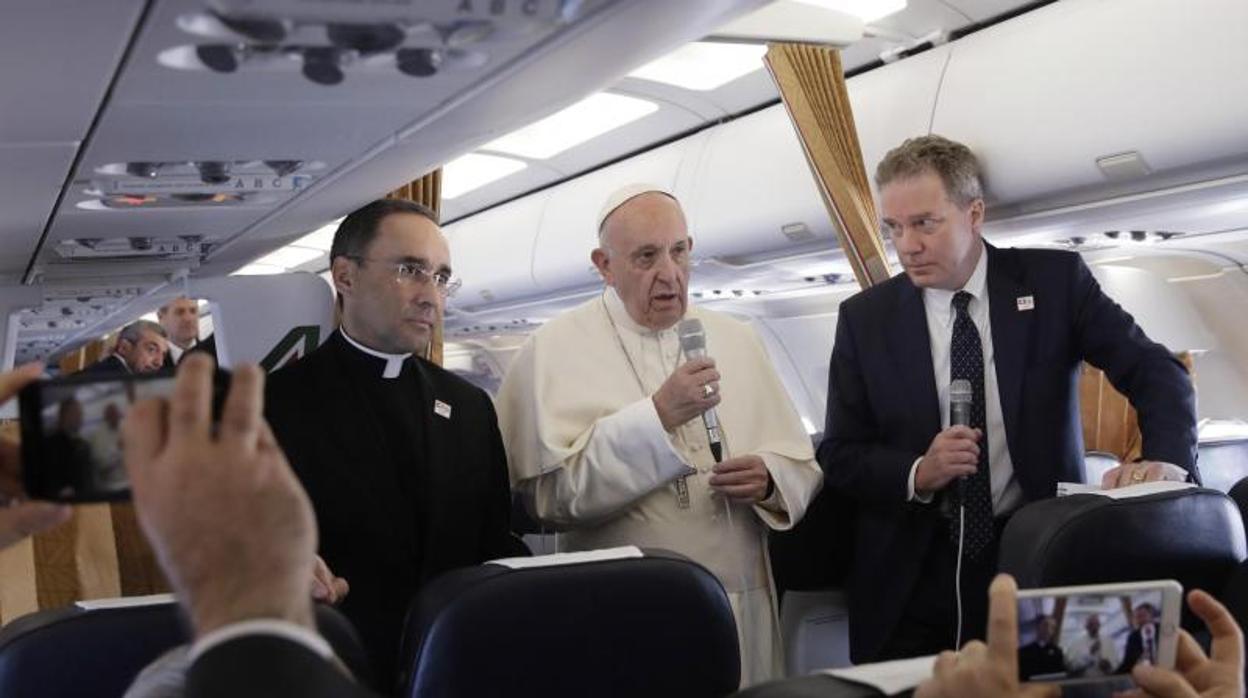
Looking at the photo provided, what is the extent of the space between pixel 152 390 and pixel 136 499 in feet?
0.67

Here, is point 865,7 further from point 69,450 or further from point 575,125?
point 69,450

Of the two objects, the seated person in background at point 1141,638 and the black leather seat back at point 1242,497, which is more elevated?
the black leather seat back at point 1242,497

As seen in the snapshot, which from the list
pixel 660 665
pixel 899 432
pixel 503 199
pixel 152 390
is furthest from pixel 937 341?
pixel 503 199

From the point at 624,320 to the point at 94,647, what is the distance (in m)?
2.09

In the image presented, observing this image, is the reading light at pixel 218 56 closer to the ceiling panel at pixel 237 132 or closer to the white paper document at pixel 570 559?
the ceiling panel at pixel 237 132

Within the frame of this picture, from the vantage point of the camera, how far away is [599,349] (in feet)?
12.7

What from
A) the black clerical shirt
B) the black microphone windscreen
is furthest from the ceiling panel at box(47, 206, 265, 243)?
the black microphone windscreen

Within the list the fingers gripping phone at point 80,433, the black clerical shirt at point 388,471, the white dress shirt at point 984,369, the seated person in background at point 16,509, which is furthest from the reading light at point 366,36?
the white dress shirt at point 984,369

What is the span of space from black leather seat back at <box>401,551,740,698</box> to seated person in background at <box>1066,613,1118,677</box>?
0.65 meters

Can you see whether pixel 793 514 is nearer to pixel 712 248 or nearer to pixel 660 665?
pixel 660 665

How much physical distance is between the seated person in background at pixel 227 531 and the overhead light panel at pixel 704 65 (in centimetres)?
560

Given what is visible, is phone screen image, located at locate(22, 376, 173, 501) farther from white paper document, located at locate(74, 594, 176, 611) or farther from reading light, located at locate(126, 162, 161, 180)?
reading light, located at locate(126, 162, 161, 180)

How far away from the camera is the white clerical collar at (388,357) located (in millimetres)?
3600

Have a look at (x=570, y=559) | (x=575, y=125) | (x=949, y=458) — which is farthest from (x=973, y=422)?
(x=575, y=125)
